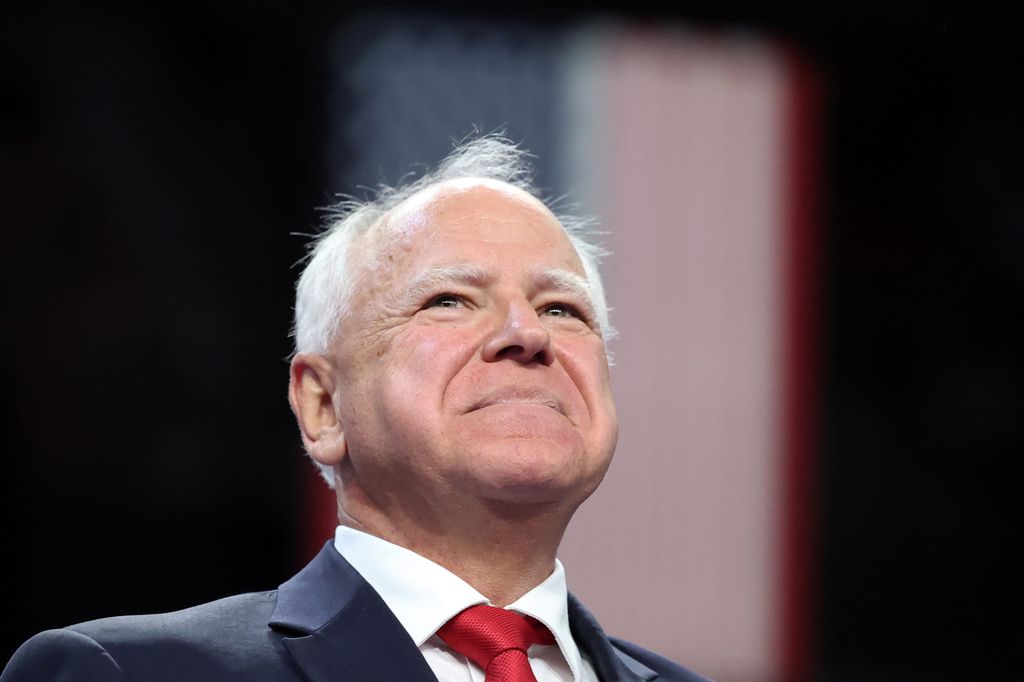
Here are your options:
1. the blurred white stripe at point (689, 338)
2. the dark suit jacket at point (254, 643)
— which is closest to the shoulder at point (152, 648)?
the dark suit jacket at point (254, 643)

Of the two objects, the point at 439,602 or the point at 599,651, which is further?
the point at 599,651

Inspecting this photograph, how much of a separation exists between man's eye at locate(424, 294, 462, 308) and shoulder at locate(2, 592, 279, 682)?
1.38 ft

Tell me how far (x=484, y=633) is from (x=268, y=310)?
1330mm

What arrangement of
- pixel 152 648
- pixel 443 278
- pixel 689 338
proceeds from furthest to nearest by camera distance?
pixel 689 338
pixel 443 278
pixel 152 648

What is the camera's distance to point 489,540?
1639 mm

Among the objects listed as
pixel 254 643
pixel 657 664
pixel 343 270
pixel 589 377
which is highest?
pixel 343 270

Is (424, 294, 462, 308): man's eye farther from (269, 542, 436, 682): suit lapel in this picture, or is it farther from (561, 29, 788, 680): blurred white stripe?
(561, 29, 788, 680): blurred white stripe

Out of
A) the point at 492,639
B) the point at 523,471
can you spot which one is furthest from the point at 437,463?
the point at 492,639

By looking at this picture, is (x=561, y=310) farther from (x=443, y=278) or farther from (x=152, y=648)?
(x=152, y=648)

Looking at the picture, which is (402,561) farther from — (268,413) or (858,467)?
(858,467)

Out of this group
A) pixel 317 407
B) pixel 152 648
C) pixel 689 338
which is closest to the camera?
pixel 152 648

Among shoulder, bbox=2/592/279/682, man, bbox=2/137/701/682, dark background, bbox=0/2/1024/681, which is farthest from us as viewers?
dark background, bbox=0/2/1024/681

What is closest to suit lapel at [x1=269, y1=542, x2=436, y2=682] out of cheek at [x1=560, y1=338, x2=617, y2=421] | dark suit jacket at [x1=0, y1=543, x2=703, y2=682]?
dark suit jacket at [x1=0, y1=543, x2=703, y2=682]

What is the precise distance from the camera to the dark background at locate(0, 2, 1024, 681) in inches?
102
